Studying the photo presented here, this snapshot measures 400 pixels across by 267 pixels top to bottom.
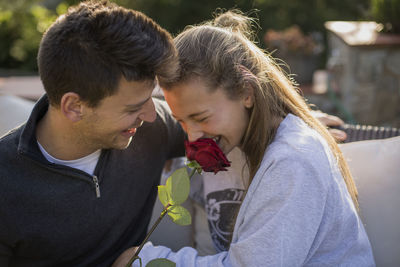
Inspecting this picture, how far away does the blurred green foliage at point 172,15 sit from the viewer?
19.8ft

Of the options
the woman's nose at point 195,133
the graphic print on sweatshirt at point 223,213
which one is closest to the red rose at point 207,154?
the woman's nose at point 195,133

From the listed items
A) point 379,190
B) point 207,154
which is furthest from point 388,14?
point 207,154

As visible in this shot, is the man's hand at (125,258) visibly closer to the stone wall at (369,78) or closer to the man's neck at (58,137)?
the man's neck at (58,137)

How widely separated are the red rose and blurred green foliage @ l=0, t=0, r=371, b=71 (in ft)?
12.8

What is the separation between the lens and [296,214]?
138 cm

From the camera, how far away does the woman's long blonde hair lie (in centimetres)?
156

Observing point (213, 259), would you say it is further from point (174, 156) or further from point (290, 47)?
point (290, 47)

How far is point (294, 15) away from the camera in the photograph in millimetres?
7262

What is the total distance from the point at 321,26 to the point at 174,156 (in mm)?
5868

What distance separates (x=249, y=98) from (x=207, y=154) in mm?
279

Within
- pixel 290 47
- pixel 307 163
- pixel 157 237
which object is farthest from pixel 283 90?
pixel 290 47

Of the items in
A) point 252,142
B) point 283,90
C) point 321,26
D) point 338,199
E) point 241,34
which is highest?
point 241,34

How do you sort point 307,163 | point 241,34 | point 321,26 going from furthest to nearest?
point 321,26, point 241,34, point 307,163

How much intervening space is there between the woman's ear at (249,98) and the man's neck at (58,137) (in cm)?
65
